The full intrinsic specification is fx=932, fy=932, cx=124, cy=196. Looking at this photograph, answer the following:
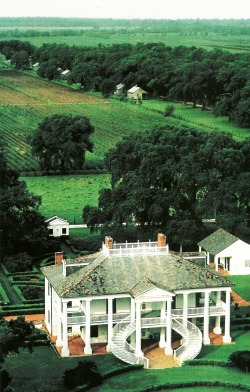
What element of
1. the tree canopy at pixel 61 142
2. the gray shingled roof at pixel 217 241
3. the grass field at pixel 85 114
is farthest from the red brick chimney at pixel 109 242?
the grass field at pixel 85 114

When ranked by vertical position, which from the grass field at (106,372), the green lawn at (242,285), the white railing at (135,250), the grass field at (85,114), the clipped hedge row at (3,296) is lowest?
the grass field at (85,114)

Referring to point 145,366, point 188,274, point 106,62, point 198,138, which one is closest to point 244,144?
point 198,138

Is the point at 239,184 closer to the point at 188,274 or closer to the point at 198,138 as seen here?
the point at 198,138

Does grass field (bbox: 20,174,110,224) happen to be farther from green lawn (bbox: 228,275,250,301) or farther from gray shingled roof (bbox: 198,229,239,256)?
green lawn (bbox: 228,275,250,301)

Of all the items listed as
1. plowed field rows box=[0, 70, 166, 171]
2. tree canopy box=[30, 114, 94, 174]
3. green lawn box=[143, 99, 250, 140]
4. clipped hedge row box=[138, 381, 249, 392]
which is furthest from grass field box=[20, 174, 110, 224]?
clipped hedge row box=[138, 381, 249, 392]

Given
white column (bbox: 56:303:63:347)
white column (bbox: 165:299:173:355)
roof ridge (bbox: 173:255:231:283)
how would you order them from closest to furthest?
white column (bbox: 165:299:173:355)
white column (bbox: 56:303:63:347)
roof ridge (bbox: 173:255:231:283)

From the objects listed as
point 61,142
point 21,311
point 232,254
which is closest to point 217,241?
point 232,254

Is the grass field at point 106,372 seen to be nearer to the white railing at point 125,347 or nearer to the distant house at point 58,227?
the white railing at point 125,347
